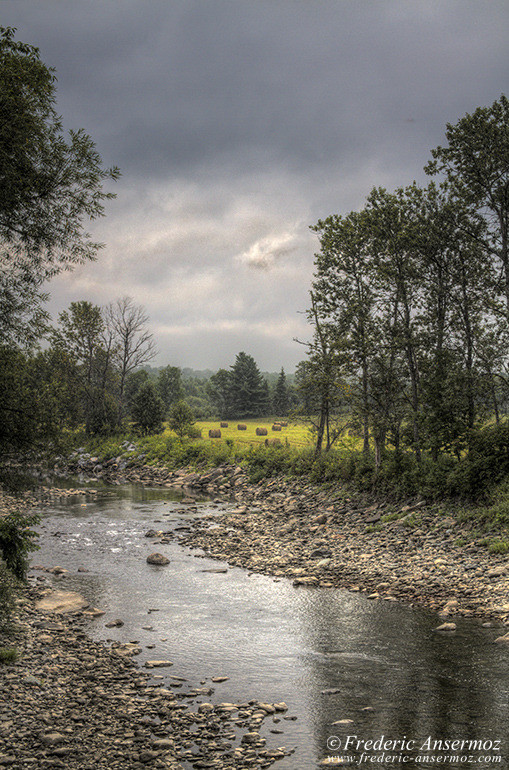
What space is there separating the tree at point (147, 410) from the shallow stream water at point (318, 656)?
123ft

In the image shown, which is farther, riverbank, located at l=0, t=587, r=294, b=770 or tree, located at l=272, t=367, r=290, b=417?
tree, located at l=272, t=367, r=290, b=417

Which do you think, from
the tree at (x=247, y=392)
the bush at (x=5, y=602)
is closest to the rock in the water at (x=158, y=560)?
the bush at (x=5, y=602)

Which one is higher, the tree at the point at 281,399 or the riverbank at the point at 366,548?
the tree at the point at 281,399

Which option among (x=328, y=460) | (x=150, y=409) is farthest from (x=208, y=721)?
(x=150, y=409)

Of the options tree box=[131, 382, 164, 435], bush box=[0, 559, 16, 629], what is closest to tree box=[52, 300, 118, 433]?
tree box=[131, 382, 164, 435]

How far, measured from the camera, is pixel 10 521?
7.98 m

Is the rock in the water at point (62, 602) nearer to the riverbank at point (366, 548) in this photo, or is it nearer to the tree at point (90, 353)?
the riverbank at point (366, 548)

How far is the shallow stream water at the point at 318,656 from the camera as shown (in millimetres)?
5887

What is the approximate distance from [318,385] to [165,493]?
12263 millimetres

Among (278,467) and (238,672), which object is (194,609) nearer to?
(238,672)

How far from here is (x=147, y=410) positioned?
52594 mm

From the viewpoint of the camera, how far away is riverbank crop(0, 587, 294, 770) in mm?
5461

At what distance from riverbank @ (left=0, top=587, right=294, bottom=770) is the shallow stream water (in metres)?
0.37

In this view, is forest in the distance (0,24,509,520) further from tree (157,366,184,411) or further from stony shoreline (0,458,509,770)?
tree (157,366,184,411)
